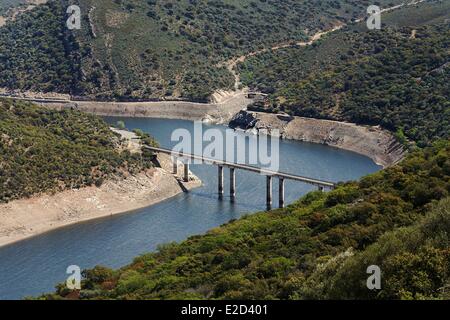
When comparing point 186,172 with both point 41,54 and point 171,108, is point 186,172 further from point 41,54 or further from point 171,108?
point 41,54

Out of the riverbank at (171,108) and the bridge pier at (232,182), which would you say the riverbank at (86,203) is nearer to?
the bridge pier at (232,182)

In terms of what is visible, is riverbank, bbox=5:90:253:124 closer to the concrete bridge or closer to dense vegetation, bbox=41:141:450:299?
the concrete bridge

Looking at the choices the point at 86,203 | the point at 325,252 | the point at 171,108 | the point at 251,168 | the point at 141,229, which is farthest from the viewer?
the point at 171,108

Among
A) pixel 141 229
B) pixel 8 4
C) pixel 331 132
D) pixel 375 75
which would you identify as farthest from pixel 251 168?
pixel 8 4

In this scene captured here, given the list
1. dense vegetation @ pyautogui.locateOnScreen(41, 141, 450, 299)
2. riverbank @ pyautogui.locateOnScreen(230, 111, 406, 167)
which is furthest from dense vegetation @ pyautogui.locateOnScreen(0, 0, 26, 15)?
dense vegetation @ pyautogui.locateOnScreen(41, 141, 450, 299)

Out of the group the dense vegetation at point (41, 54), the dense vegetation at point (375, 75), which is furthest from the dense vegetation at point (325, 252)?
the dense vegetation at point (41, 54)

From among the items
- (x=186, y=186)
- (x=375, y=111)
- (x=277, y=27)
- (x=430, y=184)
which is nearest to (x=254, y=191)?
(x=186, y=186)
